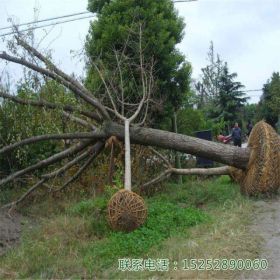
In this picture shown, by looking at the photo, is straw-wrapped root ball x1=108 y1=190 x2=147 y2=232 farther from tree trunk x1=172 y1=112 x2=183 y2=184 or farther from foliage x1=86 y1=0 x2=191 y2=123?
tree trunk x1=172 y1=112 x2=183 y2=184

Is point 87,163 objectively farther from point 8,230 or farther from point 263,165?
point 263,165

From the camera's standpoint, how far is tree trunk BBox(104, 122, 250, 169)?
26.6 feet

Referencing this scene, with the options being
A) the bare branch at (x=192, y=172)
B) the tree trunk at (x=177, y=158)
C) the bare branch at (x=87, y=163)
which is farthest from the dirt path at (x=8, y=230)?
the tree trunk at (x=177, y=158)

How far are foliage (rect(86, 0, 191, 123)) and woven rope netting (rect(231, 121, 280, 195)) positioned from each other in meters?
2.66

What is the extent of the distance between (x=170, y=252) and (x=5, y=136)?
5041 mm

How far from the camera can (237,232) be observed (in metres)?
5.86

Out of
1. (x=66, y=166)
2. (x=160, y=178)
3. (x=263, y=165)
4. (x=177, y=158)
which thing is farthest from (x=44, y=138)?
(x=177, y=158)

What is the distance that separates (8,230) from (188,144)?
3.22 metres

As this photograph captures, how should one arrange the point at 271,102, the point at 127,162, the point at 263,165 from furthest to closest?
the point at 271,102 → the point at 263,165 → the point at 127,162

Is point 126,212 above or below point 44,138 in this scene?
below

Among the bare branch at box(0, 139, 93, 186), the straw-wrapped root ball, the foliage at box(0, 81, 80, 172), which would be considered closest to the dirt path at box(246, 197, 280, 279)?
the straw-wrapped root ball

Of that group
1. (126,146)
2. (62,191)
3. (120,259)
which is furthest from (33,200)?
(120,259)

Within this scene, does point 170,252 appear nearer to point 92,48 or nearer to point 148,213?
point 148,213

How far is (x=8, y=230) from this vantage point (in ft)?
22.5
